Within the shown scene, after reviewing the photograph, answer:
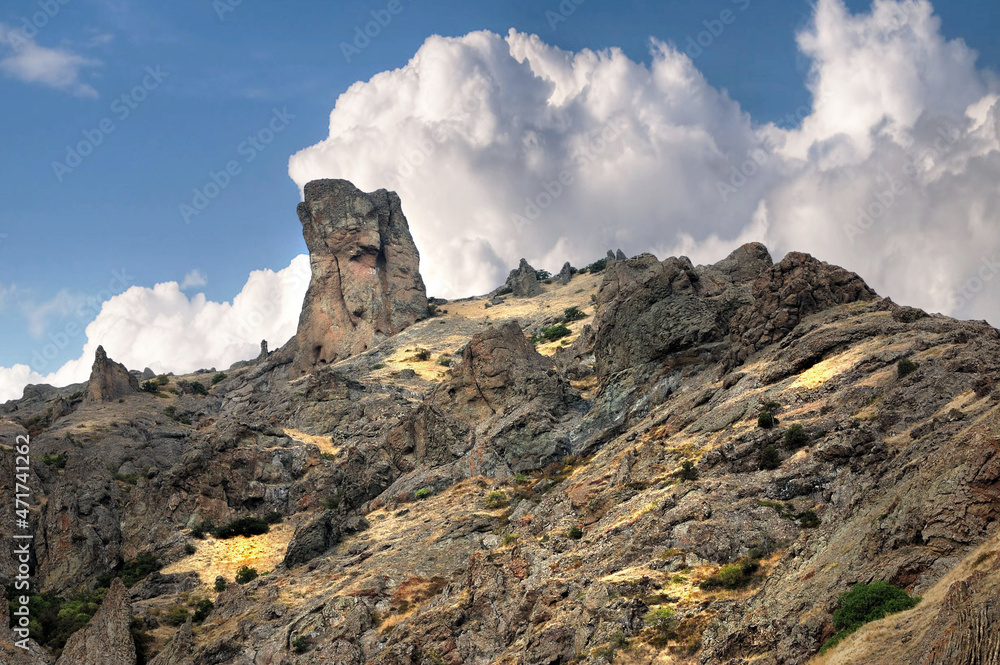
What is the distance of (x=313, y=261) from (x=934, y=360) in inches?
4064

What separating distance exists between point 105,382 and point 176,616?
63.5m

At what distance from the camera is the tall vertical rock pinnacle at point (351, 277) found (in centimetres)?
11538

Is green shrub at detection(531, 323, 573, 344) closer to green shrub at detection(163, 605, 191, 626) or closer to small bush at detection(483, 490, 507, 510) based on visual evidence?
small bush at detection(483, 490, 507, 510)

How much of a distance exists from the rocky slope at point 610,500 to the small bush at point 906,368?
0.26 metres

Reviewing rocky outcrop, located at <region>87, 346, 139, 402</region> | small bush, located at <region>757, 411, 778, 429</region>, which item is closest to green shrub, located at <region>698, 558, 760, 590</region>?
small bush, located at <region>757, 411, 778, 429</region>

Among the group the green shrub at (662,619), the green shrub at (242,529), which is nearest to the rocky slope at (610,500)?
the green shrub at (662,619)

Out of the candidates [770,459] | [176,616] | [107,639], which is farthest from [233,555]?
[770,459]

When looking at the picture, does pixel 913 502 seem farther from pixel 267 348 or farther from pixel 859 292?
pixel 267 348

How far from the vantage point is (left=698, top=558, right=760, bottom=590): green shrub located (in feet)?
79.0

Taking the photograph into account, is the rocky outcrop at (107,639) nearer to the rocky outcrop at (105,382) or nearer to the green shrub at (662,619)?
the green shrub at (662,619)

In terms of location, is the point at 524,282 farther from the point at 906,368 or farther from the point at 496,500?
the point at 906,368

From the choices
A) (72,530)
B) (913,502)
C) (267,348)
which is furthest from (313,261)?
(913,502)

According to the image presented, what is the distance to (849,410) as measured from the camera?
98.4 ft

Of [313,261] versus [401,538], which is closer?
[401,538]
